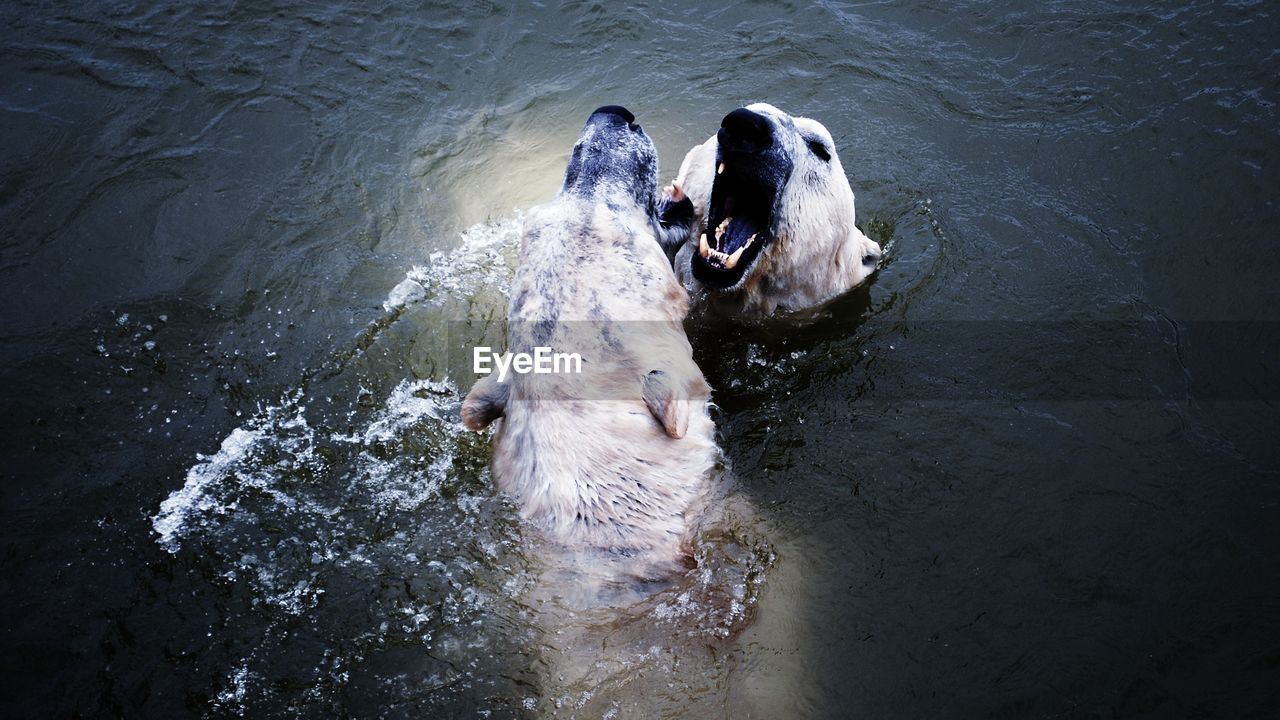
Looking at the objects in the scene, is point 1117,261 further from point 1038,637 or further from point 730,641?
point 730,641

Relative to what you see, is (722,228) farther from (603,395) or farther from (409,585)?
(409,585)

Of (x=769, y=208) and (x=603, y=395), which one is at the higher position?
(x=769, y=208)

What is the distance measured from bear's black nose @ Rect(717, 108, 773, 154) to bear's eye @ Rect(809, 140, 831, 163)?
0.39 metres

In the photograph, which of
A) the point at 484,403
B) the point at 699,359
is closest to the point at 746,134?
the point at 699,359

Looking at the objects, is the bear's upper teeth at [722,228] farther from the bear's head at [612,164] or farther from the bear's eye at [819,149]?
the bear's eye at [819,149]

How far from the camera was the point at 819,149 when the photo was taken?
179 inches

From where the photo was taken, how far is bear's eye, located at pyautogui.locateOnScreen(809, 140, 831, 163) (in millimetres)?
4543

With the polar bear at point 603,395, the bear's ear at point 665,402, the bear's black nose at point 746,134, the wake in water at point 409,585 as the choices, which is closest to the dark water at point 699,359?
the wake in water at point 409,585

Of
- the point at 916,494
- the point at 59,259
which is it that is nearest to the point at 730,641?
the point at 916,494

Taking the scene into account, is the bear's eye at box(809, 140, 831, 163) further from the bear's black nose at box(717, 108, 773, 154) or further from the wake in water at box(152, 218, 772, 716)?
the wake in water at box(152, 218, 772, 716)

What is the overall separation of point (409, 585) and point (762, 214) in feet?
7.87

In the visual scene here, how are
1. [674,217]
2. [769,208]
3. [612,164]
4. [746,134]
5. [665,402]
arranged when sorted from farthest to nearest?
[674,217] → [769,208] → [746,134] → [612,164] → [665,402]

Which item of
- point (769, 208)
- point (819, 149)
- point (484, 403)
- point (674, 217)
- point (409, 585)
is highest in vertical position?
point (819, 149)

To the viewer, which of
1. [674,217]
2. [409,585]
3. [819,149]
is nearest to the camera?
[409,585]
